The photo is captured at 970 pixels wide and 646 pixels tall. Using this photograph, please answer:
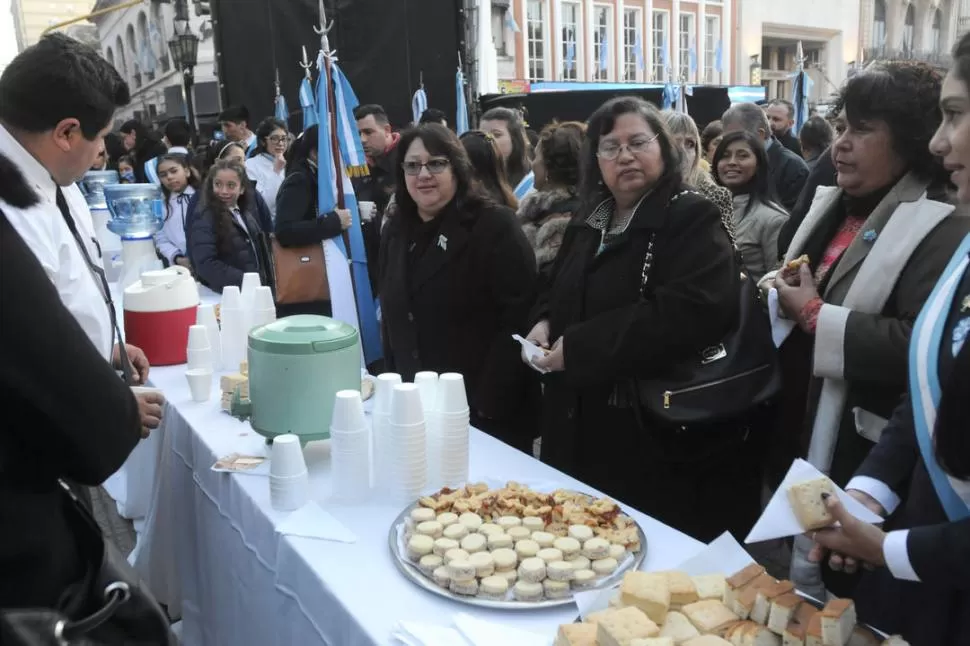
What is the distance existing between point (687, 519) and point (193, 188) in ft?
14.8

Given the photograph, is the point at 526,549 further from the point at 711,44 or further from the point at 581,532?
the point at 711,44

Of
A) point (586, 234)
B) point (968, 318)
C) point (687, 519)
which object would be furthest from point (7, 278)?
point (687, 519)

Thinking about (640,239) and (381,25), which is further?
(381,25)

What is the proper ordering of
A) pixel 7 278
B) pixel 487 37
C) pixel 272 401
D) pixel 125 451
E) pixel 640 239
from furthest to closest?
pixel 487 37
pixel 640 239
pixel 272 401
pixel 125 451
pixel 7 278

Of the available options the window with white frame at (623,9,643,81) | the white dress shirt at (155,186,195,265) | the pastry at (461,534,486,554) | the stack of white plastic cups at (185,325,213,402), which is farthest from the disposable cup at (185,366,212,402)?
the window with white frame at (623,9,643,81)

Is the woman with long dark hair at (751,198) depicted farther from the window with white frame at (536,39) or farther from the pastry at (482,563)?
the window with white frame at (536,39)

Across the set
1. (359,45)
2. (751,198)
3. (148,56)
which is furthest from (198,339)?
(148,56)

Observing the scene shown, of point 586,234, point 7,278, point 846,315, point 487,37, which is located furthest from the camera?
point 487,37

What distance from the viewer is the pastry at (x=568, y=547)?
1.37 metres

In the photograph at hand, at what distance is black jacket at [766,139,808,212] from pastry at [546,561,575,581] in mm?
4024

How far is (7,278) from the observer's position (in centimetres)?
107

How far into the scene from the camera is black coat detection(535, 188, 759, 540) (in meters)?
1.96

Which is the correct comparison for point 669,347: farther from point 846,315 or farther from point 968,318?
point 968,318

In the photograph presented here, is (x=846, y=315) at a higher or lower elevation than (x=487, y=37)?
lower
